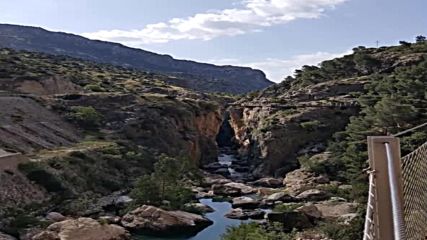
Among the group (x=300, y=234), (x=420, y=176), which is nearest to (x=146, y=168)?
(x=300, y=234)

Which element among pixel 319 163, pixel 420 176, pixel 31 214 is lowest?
pixel 31 214

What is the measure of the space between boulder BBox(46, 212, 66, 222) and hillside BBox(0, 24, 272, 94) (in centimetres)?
9121

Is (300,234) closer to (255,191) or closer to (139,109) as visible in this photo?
(255,191)

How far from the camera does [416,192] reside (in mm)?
5199

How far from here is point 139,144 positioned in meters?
37.6

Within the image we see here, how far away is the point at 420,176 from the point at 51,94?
42317 millimetres

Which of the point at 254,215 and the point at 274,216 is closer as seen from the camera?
the point at 274,216

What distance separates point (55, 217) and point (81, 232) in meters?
3.77

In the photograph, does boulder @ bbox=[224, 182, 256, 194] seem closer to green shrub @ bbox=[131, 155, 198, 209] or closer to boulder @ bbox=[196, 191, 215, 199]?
boulder @ bbox=[196, 191, 215, 199]

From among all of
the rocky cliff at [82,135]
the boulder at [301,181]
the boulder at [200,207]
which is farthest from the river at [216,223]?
the boulder at [301,181]

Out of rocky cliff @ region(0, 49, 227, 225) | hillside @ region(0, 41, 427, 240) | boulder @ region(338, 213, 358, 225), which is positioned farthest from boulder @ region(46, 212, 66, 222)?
boulder @ region(338, 213, 358, 225)

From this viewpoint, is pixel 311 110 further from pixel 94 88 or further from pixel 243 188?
pixel 94 88

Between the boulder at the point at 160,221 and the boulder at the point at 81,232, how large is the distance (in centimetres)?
176

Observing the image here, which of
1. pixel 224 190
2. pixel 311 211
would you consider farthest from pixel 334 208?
pixel 224 190
